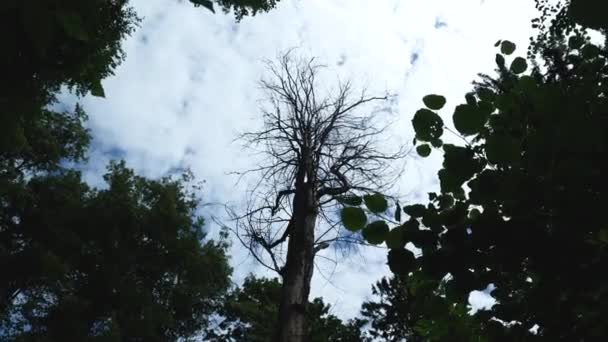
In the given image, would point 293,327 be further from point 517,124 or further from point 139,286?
point 139,286

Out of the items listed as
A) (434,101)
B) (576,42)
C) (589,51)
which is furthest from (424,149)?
(576,42)

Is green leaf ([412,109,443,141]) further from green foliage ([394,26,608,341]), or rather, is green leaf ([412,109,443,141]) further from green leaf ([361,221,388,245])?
green leaf ([361,221,388,245])

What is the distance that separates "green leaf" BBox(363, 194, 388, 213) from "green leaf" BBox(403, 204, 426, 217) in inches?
6.2

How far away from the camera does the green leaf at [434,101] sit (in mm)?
1236

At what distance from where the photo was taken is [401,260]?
1.27 metres

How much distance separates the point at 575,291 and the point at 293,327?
278cm

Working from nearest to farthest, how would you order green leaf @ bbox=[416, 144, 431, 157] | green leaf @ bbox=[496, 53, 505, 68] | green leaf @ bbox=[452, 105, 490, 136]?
green leaf @ bbox=[452, 105, 490, 136] → green leaf @ bbox=[416, 144, 431, 157] → green leaf @ bbox=[496, 53, 505, 68]

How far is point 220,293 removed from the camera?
20.8 meters

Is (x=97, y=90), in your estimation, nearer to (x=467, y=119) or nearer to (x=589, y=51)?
(x=467, y=119)

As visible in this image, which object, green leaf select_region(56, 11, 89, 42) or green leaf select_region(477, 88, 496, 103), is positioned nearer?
green leaf select_region(56, 11, 89, 42)

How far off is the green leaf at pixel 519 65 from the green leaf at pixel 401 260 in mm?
798

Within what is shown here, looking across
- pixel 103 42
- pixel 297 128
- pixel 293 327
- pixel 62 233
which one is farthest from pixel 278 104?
pixel 62 233

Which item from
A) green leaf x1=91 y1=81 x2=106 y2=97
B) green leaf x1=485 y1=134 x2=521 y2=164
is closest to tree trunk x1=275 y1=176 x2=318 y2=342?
green leaf x1=91 y1=81 x2=106 y2=97

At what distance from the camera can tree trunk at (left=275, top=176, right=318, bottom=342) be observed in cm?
367
